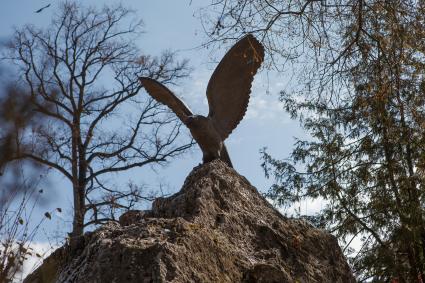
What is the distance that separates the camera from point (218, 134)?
554 centimetres

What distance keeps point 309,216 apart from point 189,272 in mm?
7283

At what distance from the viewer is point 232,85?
5633mm

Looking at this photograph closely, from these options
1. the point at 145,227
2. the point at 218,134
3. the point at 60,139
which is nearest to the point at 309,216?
the point at 218,134

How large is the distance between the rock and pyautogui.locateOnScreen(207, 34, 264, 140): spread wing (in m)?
1.18

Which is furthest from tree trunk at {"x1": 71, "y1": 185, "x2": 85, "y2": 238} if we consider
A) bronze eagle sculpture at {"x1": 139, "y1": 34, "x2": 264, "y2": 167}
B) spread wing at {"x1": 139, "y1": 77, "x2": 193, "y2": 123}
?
bronze eagle sculpture at {"x1": 139, "y1": 34, "x2": 264, "y2": 167}

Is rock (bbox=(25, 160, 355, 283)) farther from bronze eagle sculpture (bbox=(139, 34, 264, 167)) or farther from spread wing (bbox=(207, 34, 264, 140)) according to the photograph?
spread wing (bbox=(207, 34, 264, 140))

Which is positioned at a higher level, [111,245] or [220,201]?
[220,201]

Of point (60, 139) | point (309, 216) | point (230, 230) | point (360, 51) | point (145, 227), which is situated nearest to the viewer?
point (145, 227)

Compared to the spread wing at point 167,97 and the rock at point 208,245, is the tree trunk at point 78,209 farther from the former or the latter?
the rock at point 208,245

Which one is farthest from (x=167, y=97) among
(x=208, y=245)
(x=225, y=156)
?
(x=208, y=245)

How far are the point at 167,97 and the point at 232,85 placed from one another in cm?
59

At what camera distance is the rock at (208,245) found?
299cm

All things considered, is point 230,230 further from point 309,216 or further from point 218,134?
point 309,216

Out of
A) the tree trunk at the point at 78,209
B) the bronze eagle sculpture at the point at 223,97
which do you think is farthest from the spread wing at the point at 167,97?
the tree trunk at the point at 78,209
